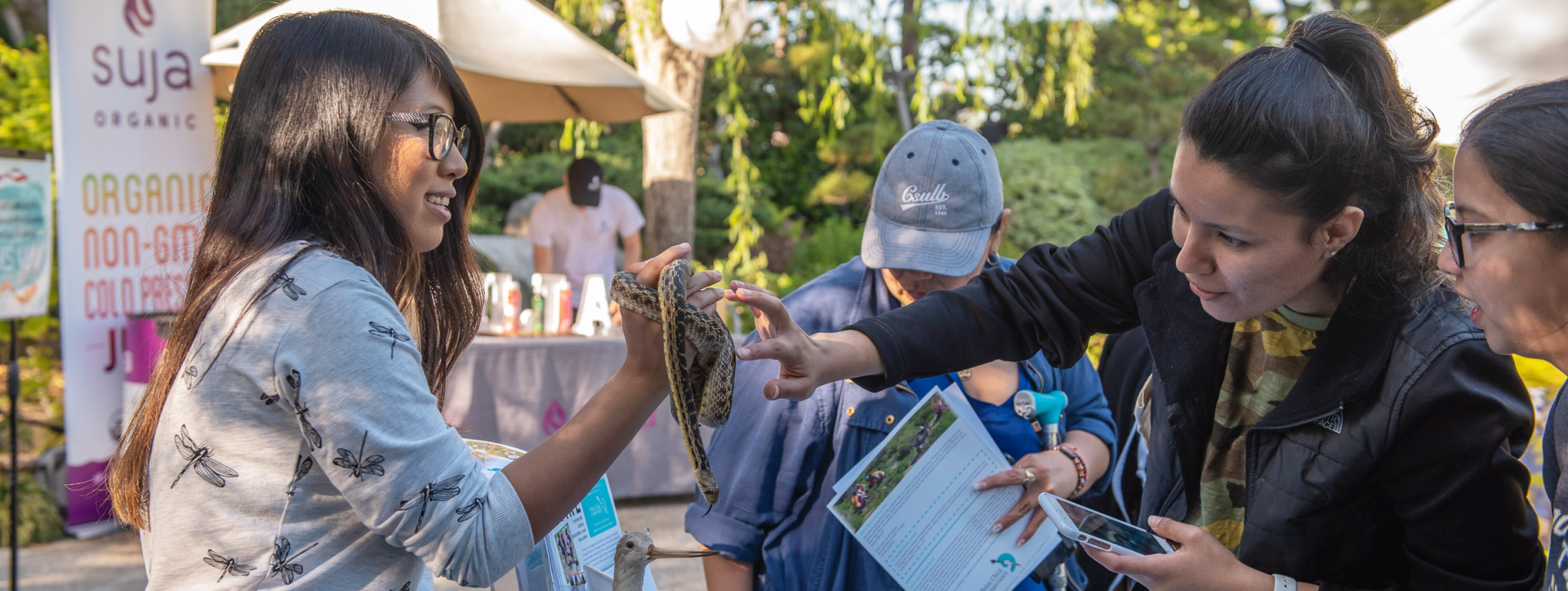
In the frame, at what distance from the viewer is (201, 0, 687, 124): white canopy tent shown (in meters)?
5.97

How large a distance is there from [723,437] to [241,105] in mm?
1346

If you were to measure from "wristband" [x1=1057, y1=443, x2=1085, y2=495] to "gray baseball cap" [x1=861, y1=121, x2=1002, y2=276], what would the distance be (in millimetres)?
531

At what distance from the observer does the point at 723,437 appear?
2559 millimetres

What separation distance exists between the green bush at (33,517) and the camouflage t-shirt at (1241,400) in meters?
6.71

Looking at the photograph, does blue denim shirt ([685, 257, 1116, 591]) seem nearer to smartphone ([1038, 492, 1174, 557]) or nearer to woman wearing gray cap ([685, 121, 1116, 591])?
woman wearing gray cap ([685, 121, 1116, 591])

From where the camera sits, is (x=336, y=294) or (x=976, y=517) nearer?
(x=336, y=294)

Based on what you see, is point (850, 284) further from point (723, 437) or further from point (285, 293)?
point (285, 293)

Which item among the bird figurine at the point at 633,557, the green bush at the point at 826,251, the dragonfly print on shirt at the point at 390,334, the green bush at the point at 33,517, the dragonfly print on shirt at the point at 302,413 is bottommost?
the green bush at the point at 33,517

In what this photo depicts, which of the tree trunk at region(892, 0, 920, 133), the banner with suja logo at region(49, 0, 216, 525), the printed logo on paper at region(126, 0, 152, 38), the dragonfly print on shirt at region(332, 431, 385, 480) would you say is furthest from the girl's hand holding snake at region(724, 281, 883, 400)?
the tree trunk at region(892, 0, 920, 133)

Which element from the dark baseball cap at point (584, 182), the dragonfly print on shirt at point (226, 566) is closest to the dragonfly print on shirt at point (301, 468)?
the dragonfly print on shirt at point (226, 566)

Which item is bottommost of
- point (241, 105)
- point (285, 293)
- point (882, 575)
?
point (882, 575)

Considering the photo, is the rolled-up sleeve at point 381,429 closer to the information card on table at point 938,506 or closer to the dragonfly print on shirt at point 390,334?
the dragonfly print on shirt at point 390,334

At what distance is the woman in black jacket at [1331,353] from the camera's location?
167 centimetres

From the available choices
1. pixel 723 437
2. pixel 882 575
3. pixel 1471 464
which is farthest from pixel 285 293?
pixel 1471 464
